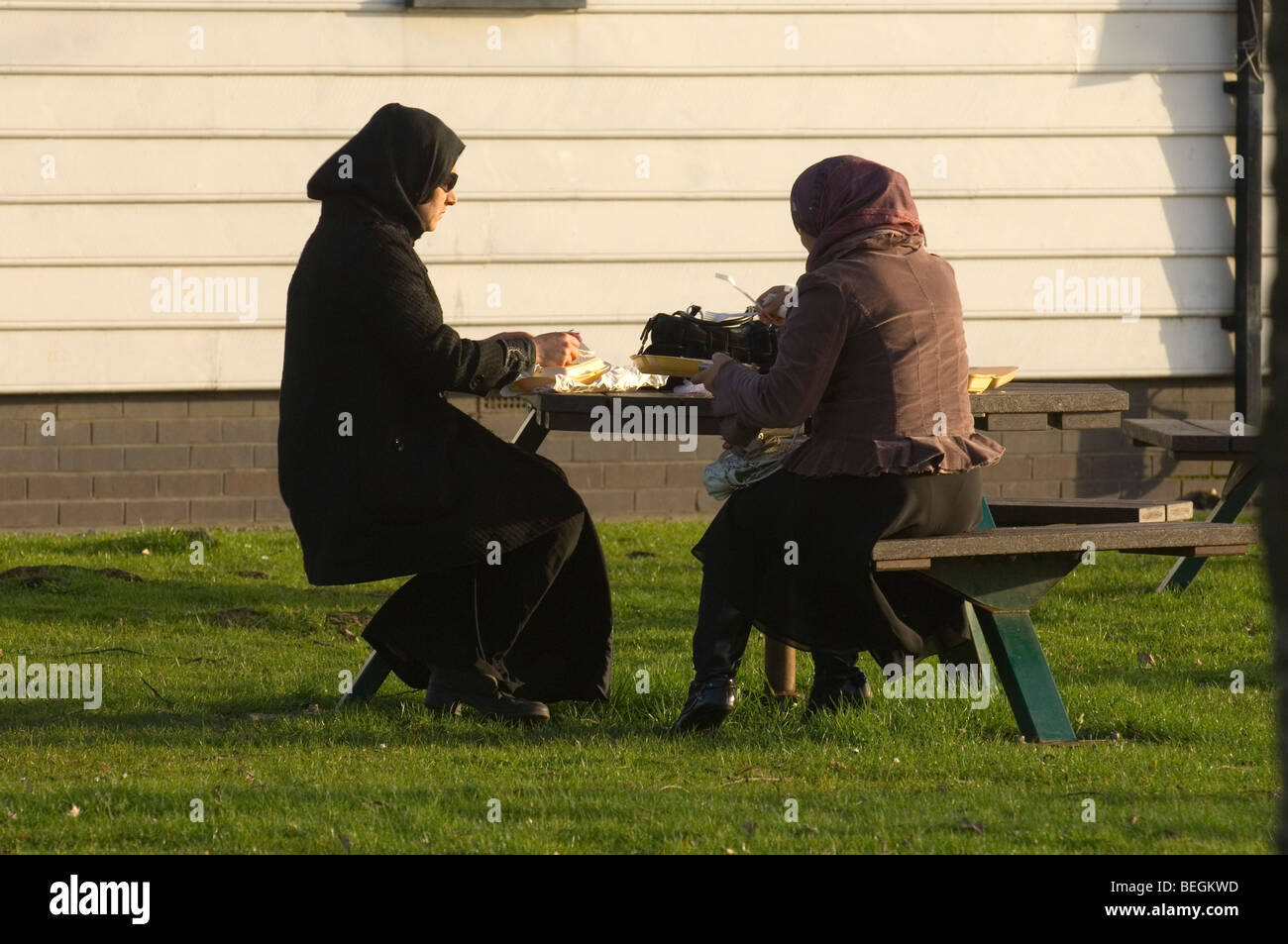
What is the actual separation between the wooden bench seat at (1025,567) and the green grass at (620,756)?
16 cm

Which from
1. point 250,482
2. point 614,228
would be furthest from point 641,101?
point 250,482

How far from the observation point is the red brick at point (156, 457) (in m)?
9.04

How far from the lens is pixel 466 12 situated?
9.02m

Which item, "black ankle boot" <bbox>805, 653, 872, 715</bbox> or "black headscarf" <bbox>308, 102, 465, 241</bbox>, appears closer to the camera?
"black headscarf" <bbox>308, 102, 465, 241</bbox>

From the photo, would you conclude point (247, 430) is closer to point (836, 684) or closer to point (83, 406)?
point (83, 406)

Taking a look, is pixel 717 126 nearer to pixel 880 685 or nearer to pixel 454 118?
pixel 454 118

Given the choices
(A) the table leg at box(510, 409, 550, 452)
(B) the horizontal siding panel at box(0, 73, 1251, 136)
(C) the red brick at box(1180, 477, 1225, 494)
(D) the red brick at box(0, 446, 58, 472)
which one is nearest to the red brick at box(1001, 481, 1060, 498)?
(C) the red brick at box(1180, 477, 1225, 494)

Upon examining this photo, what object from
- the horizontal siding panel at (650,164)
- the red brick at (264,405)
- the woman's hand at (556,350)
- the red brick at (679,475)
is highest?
the horizontal siding panel at (650,164)

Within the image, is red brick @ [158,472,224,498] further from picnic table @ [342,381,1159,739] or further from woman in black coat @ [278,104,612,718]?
woman in black coat @ [278,104,612,718]

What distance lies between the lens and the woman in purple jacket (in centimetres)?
490

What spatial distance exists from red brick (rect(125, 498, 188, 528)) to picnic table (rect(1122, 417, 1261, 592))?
4640 millimetres

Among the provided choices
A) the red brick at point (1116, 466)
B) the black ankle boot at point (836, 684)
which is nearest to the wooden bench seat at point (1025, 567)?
the black ankle boot at point (836, 684)

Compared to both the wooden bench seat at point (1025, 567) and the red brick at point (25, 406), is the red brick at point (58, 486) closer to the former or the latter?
the red brick at point (25, 406)

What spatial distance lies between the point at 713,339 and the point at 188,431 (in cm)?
444
